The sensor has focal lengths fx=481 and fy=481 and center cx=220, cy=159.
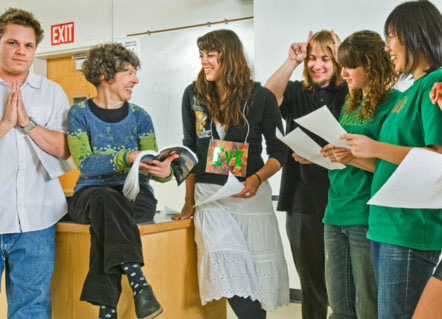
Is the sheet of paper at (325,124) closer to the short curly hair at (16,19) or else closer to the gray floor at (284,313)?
the short curly hair at (16,19)

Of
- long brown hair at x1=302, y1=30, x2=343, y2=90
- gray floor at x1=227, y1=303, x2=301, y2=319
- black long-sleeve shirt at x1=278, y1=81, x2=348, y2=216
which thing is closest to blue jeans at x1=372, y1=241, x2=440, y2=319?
black long-sleeve shirt at x1=278, y1=81, x2=348, y2=216

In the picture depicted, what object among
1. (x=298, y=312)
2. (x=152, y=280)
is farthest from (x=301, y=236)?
(x=298, y=312)

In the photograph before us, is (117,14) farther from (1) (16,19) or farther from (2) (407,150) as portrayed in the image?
(2) (407,150)

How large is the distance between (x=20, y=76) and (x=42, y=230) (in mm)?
620

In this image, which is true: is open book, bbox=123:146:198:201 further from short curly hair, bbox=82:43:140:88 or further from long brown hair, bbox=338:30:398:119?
long brown hair, bbox=338:30:398:119

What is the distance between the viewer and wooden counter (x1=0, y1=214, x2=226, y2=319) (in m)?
1.88

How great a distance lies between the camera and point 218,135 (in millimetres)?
2074

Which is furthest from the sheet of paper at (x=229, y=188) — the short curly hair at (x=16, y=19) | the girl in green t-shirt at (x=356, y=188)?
the short curly hair at (x=16, y=19)

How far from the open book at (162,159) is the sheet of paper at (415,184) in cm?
81

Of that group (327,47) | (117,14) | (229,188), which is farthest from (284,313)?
(117,14)

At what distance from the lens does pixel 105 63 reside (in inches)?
80.6

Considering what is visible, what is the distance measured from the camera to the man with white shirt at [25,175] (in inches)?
71.6

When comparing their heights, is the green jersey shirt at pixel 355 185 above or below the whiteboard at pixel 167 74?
below

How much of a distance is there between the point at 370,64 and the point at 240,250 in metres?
0.87
